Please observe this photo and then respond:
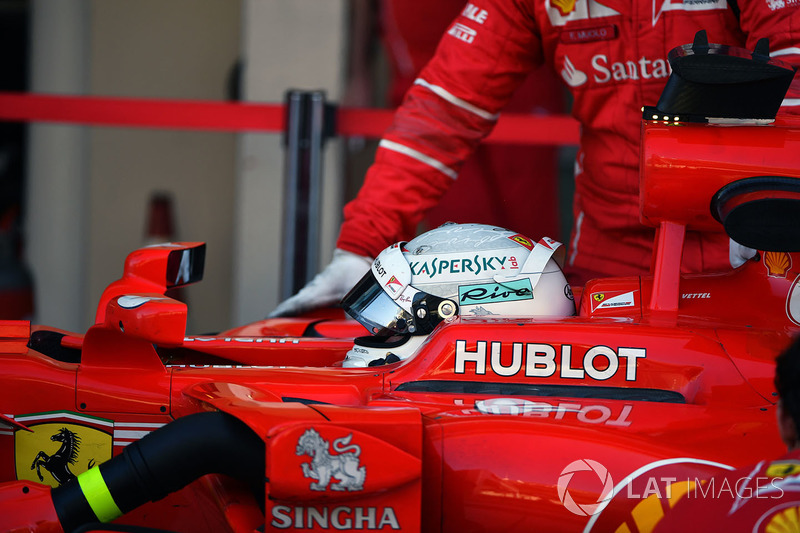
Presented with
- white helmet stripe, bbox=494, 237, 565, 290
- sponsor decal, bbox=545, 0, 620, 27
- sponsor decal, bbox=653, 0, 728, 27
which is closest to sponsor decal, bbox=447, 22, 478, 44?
sponsor decal, bbox=545, 0, 620, 27

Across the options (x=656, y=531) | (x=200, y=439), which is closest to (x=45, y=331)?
(x=200, y=439)

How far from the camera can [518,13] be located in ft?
7.72

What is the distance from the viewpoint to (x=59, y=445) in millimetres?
1477

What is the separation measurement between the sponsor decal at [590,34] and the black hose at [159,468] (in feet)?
4.55

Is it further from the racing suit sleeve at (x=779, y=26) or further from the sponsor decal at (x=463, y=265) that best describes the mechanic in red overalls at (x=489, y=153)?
the sponsor decal at (x=463, y=265)

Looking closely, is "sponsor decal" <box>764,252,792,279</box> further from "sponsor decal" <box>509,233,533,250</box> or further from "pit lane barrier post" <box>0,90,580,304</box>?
"pit lane barrier post" <box>0,90,580,304</box>

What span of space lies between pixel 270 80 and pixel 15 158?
2.72 m

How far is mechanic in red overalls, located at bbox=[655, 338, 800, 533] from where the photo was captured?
1.05 meters

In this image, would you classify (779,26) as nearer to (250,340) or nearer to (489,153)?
(250,340)

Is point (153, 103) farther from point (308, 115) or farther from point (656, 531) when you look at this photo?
point (656, 531)

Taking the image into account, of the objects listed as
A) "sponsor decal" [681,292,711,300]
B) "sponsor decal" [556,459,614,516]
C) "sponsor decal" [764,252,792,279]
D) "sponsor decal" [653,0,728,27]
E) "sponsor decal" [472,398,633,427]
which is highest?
"sponsor decal" [653,0,728,27]

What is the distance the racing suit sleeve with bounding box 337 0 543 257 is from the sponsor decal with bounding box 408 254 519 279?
69 cm

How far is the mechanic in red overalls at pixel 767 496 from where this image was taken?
1.05 meters

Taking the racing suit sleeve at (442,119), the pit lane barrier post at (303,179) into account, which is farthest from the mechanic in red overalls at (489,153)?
the racing suit sleeve at (442,119)
